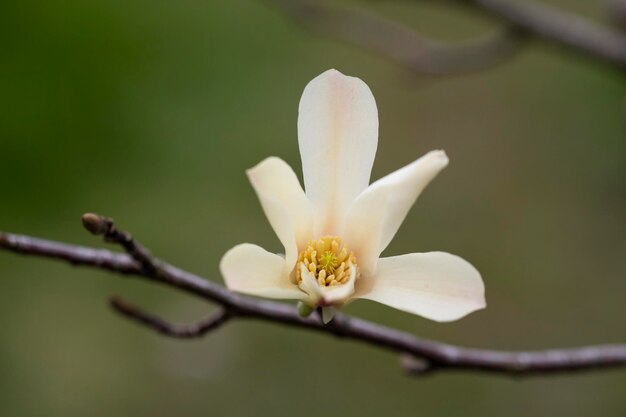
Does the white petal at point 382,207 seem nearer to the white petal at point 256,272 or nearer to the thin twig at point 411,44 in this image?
the white petal at point 256,272

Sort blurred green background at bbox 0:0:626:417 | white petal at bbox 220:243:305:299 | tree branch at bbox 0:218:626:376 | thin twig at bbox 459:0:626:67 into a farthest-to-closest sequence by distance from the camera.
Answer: blurred green background at bbox 0:0:626:417, thin twig at bbox 459:0:626:67, tree branch at bbox 0:218:626:376, white petal at bbox 220:243:305:299

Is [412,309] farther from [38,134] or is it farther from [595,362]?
[38,134]

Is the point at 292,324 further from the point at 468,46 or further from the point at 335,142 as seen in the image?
the point at 468,46

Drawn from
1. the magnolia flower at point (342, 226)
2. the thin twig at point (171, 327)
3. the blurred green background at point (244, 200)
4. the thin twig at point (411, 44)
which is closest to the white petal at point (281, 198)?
the magnolia flower at point (342, 226)

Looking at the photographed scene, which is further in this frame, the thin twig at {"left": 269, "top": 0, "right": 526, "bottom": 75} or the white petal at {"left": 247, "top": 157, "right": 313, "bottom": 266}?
the thin twig at {"left": 269, "top": 0, "right": 526, "bottom": 75}

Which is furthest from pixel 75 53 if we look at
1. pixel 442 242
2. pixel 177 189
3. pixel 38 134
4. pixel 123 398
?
pixel 442 242

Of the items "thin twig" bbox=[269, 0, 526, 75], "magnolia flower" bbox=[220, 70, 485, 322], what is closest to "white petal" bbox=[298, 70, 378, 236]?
"magnolia flower" bbox=[220, 70, 485, 322]

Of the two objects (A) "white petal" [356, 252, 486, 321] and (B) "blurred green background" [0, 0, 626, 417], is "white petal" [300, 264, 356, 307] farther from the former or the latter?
(B) "blurred green background" [0, 0, 626, 417]
